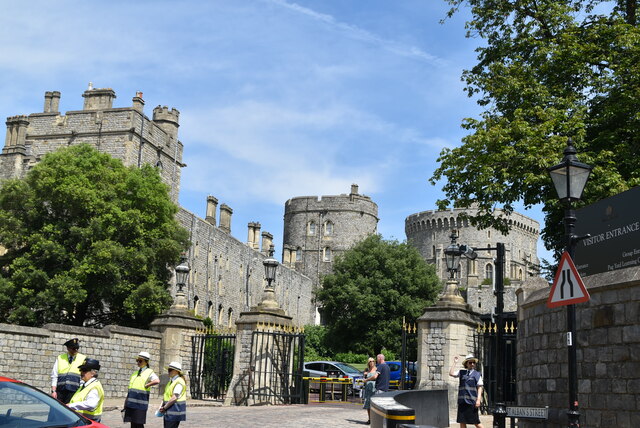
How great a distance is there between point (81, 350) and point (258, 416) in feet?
21.7

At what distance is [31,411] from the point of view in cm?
645

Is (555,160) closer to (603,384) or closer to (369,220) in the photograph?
(603,384)

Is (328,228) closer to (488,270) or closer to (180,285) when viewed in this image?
(488,270)

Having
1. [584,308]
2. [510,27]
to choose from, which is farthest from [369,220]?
[584,308]

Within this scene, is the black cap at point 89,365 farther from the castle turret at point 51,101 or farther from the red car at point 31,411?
the castle turret at point 51,101

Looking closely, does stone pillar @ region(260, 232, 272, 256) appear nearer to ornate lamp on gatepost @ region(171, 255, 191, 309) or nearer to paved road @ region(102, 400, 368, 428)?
ornate lamp on gatepost @ region(171, 255, 191, 309)

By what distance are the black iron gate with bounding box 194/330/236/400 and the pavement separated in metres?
1.40

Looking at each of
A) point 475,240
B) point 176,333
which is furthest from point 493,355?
point 475,240

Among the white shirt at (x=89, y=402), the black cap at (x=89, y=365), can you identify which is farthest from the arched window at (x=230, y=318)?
the white shirt at (x=89, y=402)

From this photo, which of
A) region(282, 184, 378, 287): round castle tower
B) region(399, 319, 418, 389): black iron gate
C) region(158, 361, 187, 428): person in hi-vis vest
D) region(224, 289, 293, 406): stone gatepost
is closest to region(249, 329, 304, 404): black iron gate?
region(224, 289, 293, 406): stone gatepost

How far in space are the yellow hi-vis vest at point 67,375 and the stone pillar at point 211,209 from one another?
37.0 meters

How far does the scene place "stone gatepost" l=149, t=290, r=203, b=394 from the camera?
21292 mm

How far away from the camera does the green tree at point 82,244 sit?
88.4 feet

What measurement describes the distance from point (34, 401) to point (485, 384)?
14119mm
